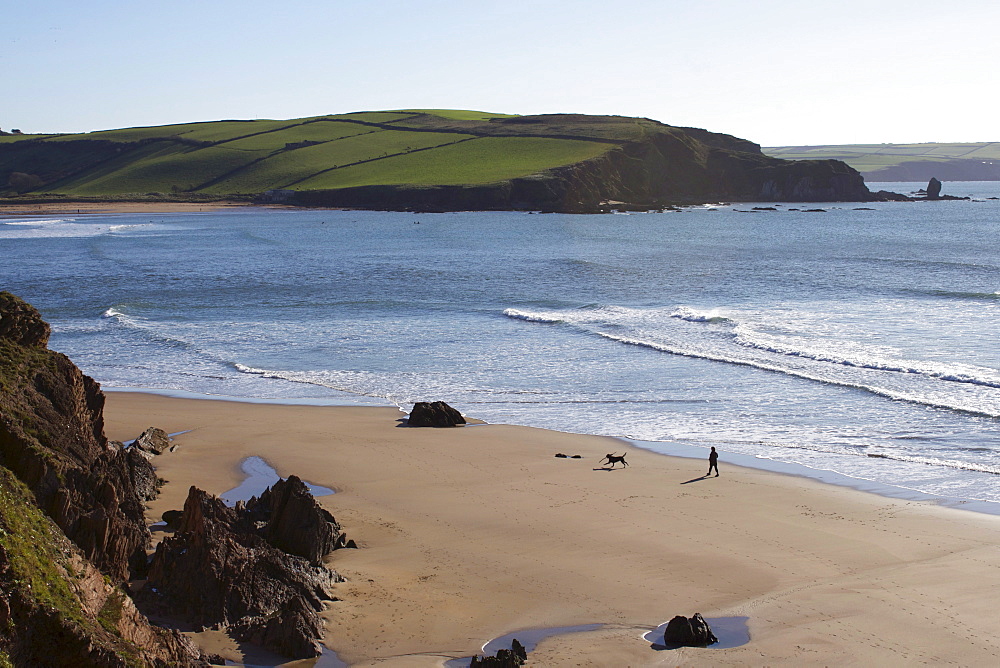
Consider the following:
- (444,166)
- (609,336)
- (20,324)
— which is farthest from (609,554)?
(444,166)

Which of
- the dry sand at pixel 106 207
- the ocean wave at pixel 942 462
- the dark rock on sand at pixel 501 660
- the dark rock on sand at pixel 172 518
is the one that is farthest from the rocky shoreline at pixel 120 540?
the dry sand at pixel 106 207

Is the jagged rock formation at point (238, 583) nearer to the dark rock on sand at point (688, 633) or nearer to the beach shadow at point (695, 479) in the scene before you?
the dark rock on sand at point (688, 633)

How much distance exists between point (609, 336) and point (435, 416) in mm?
14569

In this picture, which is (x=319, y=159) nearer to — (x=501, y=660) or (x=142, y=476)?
(x=142, y=476)

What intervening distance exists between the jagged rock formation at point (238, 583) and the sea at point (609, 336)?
33.5 feet

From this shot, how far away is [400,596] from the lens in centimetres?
→ 1234

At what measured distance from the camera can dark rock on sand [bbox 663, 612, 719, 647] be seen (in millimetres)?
10930

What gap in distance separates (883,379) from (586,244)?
2187 inches

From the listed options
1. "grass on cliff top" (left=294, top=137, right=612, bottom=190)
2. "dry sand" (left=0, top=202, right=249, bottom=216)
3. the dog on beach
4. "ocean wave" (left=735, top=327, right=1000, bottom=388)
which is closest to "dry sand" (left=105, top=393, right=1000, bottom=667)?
the dog on beach

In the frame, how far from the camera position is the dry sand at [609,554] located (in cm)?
1112

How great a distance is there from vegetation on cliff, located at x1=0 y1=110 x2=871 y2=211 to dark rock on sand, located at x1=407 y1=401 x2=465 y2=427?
10898 cm

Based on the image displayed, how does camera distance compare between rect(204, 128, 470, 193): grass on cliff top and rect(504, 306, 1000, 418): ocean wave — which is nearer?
rect(504, 306, 1000, 418): ocean wave

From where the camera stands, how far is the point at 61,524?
1014 centimetres

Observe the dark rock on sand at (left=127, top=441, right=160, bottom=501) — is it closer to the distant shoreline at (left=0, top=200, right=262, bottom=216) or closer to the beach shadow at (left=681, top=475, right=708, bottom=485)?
the beach shadow at (left=681, top=475, right=708, bottom=485)
